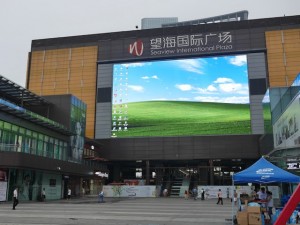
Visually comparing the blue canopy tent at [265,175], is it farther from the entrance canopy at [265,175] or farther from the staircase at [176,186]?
the staircase at [176,186]

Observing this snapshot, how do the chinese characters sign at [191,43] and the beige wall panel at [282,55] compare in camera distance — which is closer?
the beige wall panel at [282,55]

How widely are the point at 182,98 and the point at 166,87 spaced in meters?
4.25

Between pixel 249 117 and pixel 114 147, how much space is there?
90.5 feet

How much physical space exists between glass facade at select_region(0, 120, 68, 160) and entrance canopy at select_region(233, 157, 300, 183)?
29.3 m

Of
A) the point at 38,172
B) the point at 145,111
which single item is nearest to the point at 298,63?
the point at 145,111

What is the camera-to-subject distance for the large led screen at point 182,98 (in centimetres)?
7388

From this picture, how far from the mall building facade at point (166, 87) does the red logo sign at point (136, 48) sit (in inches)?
8.5

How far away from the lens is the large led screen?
73.9 metres

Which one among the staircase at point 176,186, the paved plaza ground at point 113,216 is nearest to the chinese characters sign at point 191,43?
the staircase at point 176,186

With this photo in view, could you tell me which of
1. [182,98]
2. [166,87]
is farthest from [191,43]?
[182,98]

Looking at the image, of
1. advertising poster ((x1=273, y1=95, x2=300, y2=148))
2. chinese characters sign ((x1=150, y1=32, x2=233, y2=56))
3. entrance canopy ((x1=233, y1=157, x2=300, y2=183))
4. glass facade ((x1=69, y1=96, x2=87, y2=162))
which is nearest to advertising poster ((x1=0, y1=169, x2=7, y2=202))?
glass facade ((x1=69, y1=96, x2=87, y2=162))

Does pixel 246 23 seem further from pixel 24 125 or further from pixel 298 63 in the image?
pixel 24 125

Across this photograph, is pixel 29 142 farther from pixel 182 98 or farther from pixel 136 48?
pixel 136 48

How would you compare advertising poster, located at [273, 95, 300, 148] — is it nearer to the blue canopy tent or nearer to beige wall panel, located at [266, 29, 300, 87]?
the blue canopy tent
